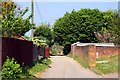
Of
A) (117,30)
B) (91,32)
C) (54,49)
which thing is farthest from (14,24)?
(54,49)

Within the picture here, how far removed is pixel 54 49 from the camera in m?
91.1

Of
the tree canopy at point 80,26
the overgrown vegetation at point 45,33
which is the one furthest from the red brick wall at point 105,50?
the overgrown vegetation at point 45,33

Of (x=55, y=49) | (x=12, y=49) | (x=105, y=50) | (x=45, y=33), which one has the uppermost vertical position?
(x=45, y=33)

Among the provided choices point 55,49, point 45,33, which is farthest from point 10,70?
point 55,49

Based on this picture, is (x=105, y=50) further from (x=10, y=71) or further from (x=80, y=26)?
(x=10, y=71)

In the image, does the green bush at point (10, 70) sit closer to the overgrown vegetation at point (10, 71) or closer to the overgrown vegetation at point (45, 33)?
the overgrown vegetation at point (10, 71)

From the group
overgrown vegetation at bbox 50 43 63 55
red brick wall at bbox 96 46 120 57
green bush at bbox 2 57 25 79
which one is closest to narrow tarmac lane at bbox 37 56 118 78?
green bush at bbox 2 57 25 79

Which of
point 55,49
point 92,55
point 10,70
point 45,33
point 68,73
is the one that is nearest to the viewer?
point 10,70

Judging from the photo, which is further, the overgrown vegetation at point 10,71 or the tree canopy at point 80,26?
the tree canopy at point 80,26

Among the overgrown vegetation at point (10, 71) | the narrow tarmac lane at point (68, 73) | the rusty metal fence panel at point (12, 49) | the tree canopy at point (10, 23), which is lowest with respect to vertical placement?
the narrow tarmac lane at point (68, 73)

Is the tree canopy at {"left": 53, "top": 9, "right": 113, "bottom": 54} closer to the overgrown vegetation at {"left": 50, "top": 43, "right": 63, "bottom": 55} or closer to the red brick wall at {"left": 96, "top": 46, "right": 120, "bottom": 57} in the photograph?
the overgrown vegetation at {"left": 50, "top": 43, "right": 63, "bottom": 55}

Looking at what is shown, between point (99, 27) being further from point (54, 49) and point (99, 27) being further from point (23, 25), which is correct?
point (23, 25)

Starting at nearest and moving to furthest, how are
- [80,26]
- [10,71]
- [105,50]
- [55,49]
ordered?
[10,71]
[105,50]
[80,26]
[55,49]

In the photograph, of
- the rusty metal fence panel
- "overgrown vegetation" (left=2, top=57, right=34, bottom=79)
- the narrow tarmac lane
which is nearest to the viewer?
"overgrown vegetation" (left=2, top=57, right=34, bottom=79)
